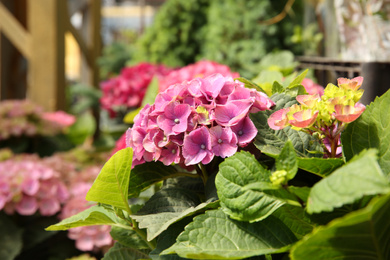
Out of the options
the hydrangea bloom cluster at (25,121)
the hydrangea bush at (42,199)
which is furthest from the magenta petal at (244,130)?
the hydrangea bloom cluster at (25,121)

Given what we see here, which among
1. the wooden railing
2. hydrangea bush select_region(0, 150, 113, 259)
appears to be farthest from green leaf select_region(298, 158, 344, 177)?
the wooden railing

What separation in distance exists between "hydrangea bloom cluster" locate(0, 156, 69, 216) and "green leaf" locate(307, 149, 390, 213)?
1.26 m

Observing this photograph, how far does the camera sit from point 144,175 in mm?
776

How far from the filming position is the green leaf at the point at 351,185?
438mm

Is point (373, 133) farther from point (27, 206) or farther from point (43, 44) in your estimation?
point (43, 44)

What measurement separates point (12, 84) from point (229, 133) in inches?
135

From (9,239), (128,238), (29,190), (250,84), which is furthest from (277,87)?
(9,239)

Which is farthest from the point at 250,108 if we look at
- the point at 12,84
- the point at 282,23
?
the point at 12,84

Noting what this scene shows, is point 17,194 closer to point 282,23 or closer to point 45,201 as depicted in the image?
point 45,201

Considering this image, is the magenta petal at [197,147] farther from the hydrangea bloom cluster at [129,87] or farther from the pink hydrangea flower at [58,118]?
the pink hydrangea flower at [58,118]

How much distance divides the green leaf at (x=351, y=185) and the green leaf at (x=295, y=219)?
0.38 ft

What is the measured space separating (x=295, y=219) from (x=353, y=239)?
125 mm

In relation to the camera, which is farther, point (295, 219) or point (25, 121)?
point (25, 121)

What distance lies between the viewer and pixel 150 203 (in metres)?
0.73
